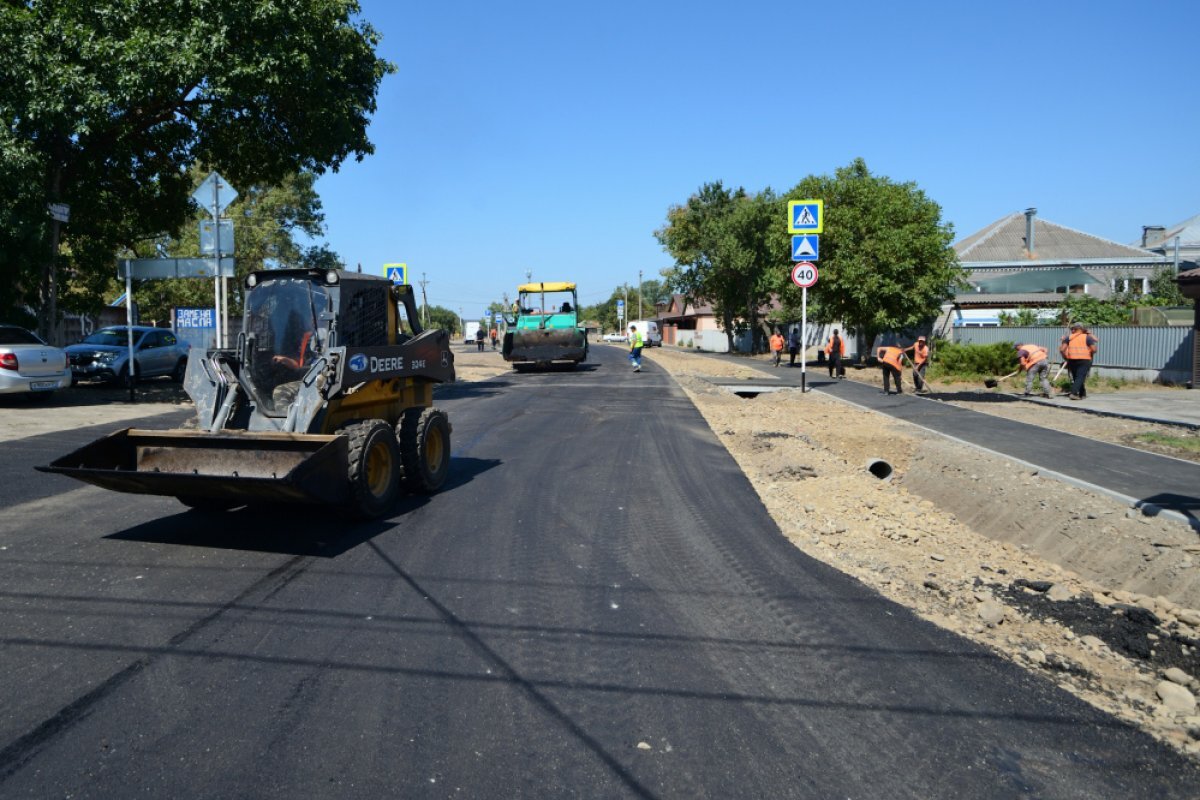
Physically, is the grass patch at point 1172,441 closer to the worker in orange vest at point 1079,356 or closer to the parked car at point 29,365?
the worker in orange vest at point 1079,356

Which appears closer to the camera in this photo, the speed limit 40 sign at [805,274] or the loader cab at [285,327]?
the loader cab at [285,327]

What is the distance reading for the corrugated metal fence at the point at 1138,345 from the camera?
21.1 metres

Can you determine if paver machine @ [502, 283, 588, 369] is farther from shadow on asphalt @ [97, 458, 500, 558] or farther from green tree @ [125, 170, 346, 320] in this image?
shadow on asphalt @ [97, 458, 500, 558]

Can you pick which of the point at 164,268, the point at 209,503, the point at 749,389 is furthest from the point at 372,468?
the point at 749,389

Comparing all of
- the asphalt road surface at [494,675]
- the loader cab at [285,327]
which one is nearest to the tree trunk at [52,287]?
the loader cab at [285,327]

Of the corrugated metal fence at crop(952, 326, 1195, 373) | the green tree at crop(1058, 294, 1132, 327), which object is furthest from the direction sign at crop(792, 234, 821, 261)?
the green tree at crop(1058, 294, 1132, 327)

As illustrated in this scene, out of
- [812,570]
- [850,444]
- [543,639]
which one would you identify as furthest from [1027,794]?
[850,444]

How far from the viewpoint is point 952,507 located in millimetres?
8625

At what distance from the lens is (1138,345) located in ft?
73.8

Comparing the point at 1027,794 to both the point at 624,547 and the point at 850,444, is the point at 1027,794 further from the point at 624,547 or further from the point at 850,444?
the point at 850,444

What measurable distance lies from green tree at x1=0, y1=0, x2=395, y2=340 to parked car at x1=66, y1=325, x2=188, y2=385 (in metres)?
1.50

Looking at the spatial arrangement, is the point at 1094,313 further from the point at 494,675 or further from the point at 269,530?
the point at 494,675

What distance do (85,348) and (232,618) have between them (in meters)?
17.9

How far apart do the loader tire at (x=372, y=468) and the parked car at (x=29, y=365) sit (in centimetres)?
1084
